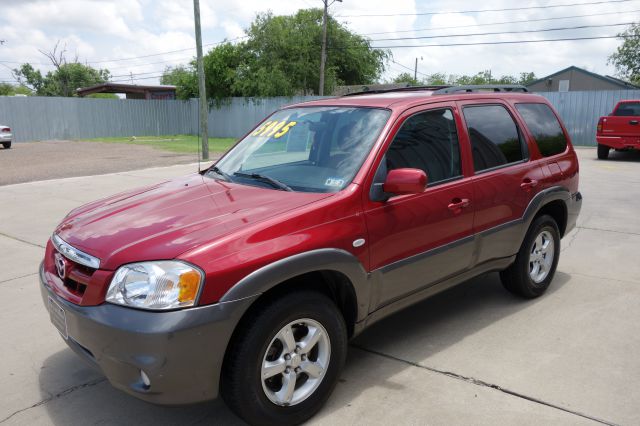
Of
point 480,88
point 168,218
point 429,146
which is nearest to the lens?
point 168,218

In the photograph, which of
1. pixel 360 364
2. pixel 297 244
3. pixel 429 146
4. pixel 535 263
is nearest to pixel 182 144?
pixel 535 263

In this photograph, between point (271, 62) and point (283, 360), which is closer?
point (283, 360)

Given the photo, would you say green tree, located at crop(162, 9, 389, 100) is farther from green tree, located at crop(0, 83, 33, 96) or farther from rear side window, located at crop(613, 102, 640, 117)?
green tree, located at crop(0, 83, 33, 96)

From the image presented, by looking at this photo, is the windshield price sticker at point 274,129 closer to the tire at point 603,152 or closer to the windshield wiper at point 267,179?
the windshield wiper at point 267,179

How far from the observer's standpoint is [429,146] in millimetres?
3605

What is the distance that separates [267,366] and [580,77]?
50726 millimetres

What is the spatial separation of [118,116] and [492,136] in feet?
104

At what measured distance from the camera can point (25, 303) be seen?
4676 millimetres

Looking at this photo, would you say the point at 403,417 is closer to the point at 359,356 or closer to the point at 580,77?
the point at 359,356

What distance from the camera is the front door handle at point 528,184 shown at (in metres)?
4.21

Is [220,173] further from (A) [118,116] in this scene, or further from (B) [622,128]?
(A) [118,116]

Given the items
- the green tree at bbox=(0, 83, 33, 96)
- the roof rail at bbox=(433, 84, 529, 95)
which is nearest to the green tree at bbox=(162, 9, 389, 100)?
the roof rail at bbox=(433, 84, 529, 95)

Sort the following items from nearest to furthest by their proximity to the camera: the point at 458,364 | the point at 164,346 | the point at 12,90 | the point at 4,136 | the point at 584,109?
1. the point at 164,346
2. the point at 458,364
3. the point at 584,109
4. the point at 4,136
5. the point at 12,90

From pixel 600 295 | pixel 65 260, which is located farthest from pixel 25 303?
pixel 600 295
